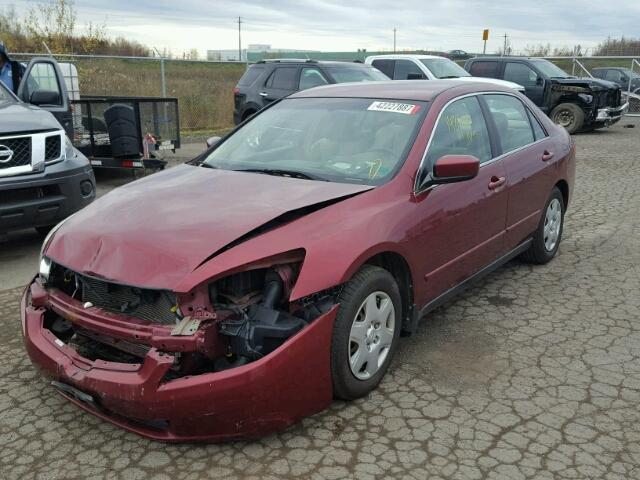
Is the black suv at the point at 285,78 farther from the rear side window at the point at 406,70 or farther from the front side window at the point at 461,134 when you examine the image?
the front side window at the point at 461,134

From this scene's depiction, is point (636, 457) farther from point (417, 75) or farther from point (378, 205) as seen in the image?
point (417, 75)

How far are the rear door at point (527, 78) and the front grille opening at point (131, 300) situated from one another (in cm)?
1497

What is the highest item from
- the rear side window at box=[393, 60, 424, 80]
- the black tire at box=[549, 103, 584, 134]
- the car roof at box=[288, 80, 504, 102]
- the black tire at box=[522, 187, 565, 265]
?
the rear side window at box=[393, 60, 424, 80]

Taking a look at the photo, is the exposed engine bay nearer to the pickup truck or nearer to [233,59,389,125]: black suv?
the pickup truck

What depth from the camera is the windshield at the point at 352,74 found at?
1186 centimetres

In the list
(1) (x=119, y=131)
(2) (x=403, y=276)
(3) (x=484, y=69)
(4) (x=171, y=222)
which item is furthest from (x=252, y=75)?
(4) (x=171, y=222)

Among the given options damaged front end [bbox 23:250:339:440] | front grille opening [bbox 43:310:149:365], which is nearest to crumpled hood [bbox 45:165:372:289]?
damaged front end [bbox 23:250:339:440]

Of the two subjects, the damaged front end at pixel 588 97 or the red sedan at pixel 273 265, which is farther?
the damaged front end at pixel 588 97

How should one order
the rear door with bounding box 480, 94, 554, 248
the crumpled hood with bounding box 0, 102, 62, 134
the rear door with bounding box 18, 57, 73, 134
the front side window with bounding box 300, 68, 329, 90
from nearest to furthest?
the rear door with bounding box 480, 94, 554, 248 < the crumpled hood with bounding box 0, 102, 62, 134 < the rear door with bounding box 18, 57, 73, 134 < the front side window with bounding box 300, 68, 329, 90

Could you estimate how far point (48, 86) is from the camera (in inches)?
333

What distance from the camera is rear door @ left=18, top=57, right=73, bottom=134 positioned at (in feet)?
24.2

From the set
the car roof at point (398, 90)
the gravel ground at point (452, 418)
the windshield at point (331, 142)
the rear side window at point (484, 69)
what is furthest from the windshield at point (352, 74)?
the gravel ground at point (452, 418)

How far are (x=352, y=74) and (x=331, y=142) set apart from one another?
8.60m

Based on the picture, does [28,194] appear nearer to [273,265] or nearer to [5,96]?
[5,96]
